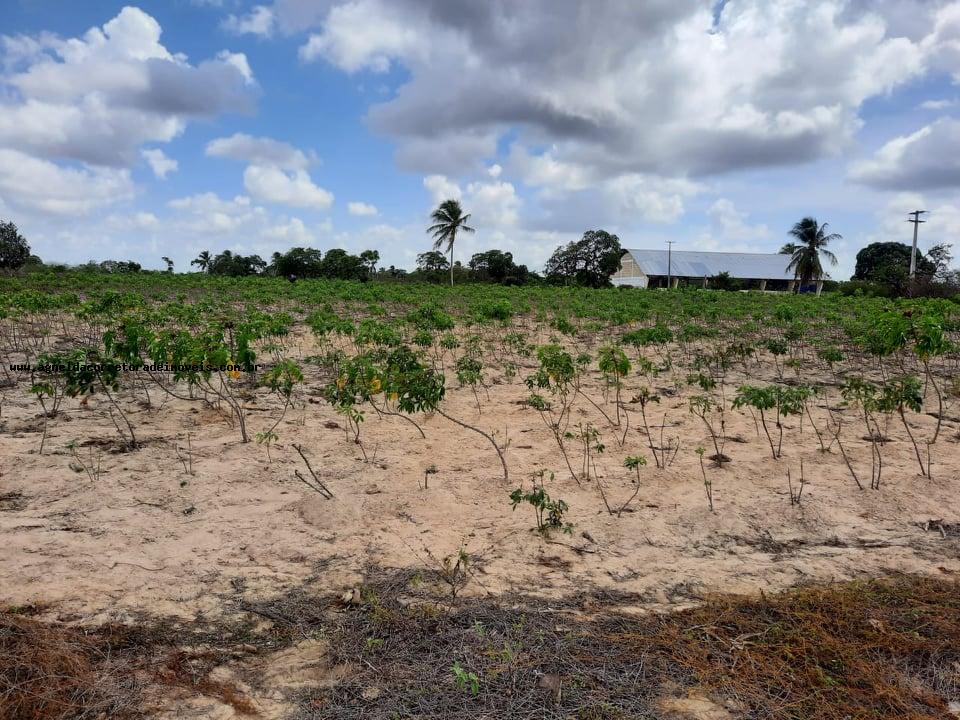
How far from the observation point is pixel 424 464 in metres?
6.14

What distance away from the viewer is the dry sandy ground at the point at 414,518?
3893 millimetres

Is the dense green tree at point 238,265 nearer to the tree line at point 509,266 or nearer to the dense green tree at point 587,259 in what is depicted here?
the tree line at point 509,266

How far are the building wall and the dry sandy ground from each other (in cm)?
4627

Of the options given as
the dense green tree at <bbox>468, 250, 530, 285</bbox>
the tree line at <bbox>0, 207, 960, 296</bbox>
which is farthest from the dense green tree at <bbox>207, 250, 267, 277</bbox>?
the dense green tree at <bbox>468, 250, 530, 285</bbox>

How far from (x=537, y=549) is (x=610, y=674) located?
1.50m

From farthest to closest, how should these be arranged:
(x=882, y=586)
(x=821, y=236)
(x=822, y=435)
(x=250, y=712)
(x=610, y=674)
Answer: (x=821, y=236) < (x=822, y=435) < (x=882, y=586) < (x=610, y=674) < (x=250, y=712)

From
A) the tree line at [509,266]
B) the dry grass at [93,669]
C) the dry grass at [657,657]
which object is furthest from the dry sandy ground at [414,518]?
the tree line at [509,266]

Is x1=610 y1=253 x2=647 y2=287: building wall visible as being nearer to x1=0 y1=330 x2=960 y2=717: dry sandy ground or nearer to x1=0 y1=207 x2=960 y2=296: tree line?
x1=0 y1=207 x2=960 y2=296: tree line

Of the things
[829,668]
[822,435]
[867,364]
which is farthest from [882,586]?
[867,364]

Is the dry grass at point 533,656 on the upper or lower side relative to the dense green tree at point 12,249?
lower

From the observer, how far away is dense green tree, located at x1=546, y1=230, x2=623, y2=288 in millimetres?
50688

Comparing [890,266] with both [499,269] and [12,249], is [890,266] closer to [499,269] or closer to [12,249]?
[499,269]

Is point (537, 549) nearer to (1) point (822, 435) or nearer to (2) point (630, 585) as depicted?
(2) point (630, 585)

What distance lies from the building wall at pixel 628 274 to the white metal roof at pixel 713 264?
50 cm
